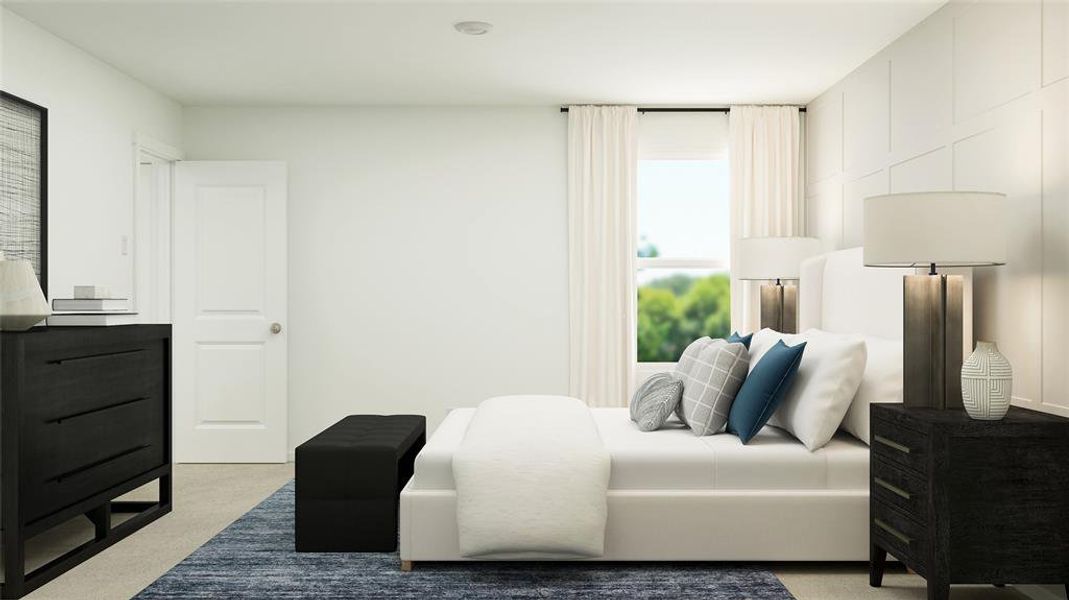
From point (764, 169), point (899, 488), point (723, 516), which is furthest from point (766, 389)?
point (764, 169)

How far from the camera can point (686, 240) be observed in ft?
19.0

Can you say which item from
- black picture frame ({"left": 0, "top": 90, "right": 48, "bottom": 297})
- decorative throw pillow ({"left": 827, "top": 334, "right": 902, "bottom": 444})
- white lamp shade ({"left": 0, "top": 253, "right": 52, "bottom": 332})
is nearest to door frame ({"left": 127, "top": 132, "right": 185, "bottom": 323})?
black picture frame ({"left": 0, "top": 90, "right": 48, "bottom": 297})

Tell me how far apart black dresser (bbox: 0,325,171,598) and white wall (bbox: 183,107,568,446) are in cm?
166

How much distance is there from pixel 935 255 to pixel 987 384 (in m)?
0.50

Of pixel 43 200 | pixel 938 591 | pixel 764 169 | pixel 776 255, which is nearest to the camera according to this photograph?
pixel 938 591

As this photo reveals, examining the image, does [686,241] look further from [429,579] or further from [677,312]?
[429,579]

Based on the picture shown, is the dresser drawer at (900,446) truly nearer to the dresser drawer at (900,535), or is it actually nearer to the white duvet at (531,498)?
the dresser drawer at (900,535)

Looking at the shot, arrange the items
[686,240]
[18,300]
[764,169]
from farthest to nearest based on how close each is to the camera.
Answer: [686,240] → [764,169] → [18,300]

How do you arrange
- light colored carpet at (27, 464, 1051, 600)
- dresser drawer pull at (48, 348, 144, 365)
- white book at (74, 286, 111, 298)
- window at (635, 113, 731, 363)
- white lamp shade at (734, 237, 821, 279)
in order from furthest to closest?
window at (635, 113, 731, 363) < white lamp shade at (734, 237, 821, 279) < white book at (74, 286, 111, 298) < dresser drawer pull at (48, 348, 144, 365) < light colored carpet at (27, 464, 1051, 600)

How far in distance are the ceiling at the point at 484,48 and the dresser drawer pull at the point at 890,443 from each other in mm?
2016

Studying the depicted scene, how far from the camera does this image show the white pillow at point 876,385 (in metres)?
3.22

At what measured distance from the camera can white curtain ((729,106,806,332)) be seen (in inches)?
220

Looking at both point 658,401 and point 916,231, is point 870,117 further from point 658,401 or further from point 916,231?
point 658,401

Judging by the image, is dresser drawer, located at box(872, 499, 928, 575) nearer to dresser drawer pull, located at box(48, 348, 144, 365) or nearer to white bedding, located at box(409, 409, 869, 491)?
white bedding, located at box(409, 409, 869, 491)
